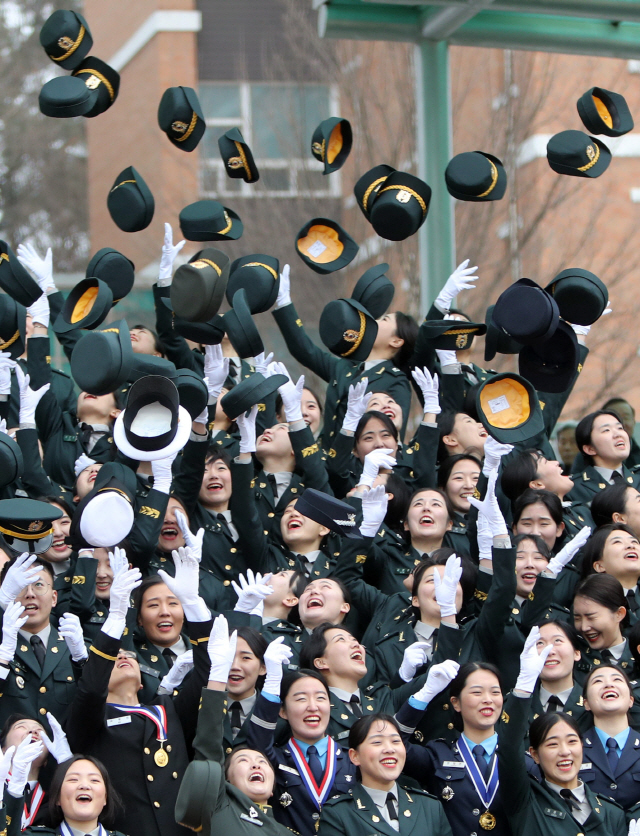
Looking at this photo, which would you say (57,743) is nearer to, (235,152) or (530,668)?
(530,668)

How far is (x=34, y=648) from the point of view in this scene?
5.93 meters

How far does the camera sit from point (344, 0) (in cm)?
881

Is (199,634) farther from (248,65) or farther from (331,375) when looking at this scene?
(248,65)

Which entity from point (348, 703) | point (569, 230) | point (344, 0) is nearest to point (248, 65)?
point (569, 230)

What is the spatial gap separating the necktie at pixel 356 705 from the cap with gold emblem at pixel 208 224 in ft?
9.03

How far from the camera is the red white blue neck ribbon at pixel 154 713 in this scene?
18.6 ft

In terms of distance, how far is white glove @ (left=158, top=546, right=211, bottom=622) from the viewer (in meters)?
5.64

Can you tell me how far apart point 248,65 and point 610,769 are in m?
13.4

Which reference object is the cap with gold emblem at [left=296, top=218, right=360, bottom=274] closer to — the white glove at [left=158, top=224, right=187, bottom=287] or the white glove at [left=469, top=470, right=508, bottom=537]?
the white glove at [left=158, top=224, right=187, bottom=287]

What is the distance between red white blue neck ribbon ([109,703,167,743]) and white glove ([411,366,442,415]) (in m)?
2.44

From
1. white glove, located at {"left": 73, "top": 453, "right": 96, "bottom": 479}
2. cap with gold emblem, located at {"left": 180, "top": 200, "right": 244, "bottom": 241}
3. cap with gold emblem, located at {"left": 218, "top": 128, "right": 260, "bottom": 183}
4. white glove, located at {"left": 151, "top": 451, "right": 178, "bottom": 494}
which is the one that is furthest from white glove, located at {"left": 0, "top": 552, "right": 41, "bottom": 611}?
cap with gold emblem, located at {"left": 218, "top": 128, "right": 260, "bottom": 183}

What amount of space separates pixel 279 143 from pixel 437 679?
10115mm

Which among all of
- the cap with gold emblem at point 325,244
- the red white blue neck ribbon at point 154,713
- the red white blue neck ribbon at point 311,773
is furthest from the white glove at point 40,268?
the red white blue neck ribbon at point 311,773

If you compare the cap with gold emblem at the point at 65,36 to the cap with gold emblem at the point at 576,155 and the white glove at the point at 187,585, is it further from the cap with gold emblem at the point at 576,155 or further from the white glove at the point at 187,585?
the white glove at the point at 187,585
